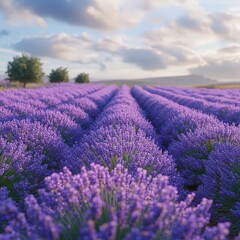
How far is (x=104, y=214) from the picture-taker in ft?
7.04

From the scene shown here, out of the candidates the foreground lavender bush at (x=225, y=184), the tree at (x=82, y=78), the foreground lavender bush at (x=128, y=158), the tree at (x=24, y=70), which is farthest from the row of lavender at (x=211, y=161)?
the tree at (x=82, y=78)

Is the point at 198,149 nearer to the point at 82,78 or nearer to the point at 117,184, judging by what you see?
the point at 117,184

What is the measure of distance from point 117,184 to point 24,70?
34258mm

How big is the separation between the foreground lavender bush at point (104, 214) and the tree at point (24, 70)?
112 feet

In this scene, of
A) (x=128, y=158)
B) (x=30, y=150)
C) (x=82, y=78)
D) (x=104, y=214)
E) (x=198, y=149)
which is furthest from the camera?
(x=82, y=78)

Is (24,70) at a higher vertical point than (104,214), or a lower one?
higher

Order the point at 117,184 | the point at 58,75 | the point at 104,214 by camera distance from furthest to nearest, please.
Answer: the point at 58,75 → the point at 117,184 → the point at 104,214

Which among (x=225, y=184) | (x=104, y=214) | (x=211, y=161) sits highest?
(x=104, y=214)

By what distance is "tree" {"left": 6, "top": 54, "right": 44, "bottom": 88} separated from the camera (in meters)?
34.8

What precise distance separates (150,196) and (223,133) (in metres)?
3.07

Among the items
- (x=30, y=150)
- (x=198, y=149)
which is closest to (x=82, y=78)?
(x=198, y=149)

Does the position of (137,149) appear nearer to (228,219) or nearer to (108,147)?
(108,147)

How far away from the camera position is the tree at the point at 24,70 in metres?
34.8

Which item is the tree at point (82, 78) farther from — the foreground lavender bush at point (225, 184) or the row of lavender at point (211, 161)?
the foreground lavender bush at point (225, 184)
